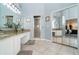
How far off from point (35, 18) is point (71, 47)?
82 centimetres

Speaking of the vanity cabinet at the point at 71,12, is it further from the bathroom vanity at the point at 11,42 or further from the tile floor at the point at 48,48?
the bathroom vanity at the point at 11,42

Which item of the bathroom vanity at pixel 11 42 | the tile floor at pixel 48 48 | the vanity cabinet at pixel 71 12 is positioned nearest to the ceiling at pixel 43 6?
the vanity cabinet at pixel 71 12

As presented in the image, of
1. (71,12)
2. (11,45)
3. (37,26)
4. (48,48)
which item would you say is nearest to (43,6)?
(37,26)

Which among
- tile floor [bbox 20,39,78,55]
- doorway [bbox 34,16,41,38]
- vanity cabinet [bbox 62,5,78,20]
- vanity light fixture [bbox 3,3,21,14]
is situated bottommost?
tile floor [bbox 20,39,78,55]

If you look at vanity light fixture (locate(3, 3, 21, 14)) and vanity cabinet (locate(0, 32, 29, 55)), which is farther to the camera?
vanity light fixture (locate(3, 3, 21, 14))

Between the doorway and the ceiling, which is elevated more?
the ceiling

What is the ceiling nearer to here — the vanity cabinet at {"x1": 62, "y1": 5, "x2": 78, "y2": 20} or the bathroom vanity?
the vanity cabinet at {"x1": 62, "y1": 5, "x2": 78, "y2": 20}

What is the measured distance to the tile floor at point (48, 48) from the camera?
2244 millimetres

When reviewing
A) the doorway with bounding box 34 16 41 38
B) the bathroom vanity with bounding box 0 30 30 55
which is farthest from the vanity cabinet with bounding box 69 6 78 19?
the bathroom vanity with bounding box 0 30 30 55

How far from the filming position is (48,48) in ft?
7.50

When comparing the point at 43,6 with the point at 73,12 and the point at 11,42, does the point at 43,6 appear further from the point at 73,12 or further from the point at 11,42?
the point at 11,42

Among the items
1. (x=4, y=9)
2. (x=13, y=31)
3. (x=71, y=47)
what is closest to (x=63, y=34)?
(x=71, y=47)

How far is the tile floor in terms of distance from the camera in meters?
2.24
